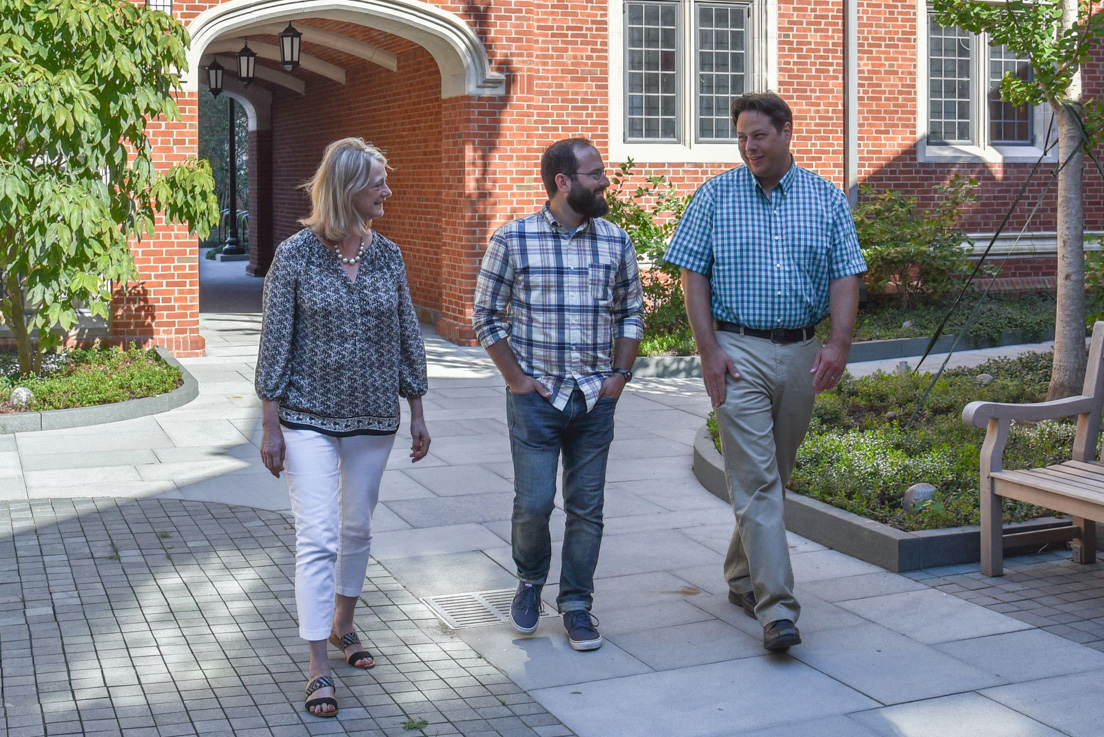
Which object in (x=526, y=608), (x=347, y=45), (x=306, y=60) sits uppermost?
(x=306, y=60)

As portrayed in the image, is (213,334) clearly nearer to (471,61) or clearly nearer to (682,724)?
(471,61)

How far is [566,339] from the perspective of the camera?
4.75 m

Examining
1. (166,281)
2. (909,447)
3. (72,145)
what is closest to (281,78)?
(166,281)

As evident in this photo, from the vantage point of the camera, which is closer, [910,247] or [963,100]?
[910,247]

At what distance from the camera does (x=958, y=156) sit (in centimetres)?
1596

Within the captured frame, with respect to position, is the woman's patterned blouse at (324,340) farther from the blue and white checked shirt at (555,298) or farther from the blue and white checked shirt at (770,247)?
the blue and white checked shirt at (770,247)

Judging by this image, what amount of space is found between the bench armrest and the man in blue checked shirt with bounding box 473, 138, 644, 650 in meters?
1.69

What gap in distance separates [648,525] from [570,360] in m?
2.21

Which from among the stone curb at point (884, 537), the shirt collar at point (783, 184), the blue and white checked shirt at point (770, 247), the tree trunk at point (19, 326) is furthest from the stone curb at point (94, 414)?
the shirt collar at point (783, 184)

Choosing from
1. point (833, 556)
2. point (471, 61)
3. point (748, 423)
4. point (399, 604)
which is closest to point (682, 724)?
point (748, 423)

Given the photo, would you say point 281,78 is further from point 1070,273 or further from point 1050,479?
point 1050,479

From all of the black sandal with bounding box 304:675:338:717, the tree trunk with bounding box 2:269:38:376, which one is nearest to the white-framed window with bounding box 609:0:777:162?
the tree trunk with bounding box 2:269:38:376

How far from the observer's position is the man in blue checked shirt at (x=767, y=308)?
15.7 ft

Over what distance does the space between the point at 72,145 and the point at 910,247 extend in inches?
325
